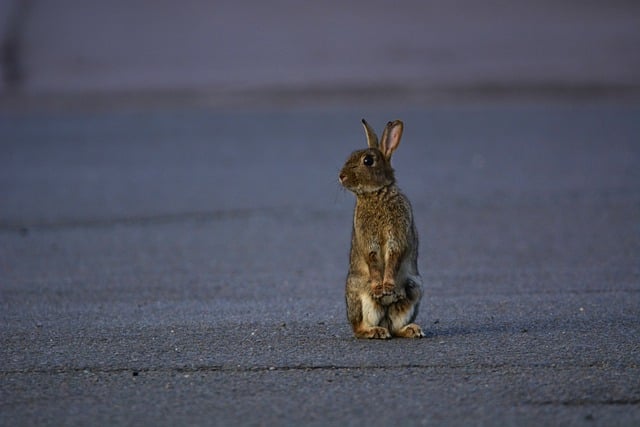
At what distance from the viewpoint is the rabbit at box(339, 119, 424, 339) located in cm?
838

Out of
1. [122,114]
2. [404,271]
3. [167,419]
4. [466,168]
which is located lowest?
[167,419]

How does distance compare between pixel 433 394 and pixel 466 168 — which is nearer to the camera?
pixel 433 394

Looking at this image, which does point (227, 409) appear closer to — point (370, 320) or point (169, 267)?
point (370, 320)

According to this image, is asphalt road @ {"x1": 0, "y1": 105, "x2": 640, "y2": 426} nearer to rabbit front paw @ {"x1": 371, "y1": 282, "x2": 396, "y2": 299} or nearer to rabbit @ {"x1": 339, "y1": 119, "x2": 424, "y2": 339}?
rabbit @ {"x1": 339, "y1": 119, "x2": 424, "y2": 339}

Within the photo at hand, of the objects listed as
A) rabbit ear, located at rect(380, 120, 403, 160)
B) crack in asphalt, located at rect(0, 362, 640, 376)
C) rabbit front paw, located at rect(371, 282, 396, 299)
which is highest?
rabbit ear, located at rect(380, 120, 403, 160)

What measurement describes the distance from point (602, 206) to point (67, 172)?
1072cm

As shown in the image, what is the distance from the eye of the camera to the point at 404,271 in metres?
8.51

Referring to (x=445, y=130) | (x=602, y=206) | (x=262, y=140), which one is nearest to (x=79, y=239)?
(x=602, y=206)

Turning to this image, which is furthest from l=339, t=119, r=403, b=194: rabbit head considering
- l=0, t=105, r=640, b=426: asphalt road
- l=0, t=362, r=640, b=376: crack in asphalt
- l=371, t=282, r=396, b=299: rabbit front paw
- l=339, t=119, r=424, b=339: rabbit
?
l=0, t=362, r=640, b=376: crack in asphalt

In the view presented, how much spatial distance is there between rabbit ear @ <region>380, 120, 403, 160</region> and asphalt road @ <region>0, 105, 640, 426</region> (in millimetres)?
1255

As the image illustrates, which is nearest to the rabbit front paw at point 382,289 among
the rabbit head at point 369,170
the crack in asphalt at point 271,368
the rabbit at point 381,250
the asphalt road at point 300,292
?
the rabbit at point 381,250

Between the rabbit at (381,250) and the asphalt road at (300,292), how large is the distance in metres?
0.21

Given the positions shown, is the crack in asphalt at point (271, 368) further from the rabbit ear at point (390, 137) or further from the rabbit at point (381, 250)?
the rabbit ear at point (390, 137)

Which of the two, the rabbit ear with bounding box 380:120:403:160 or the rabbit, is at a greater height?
the rabbit ear with bounding box 380:120:403:160
